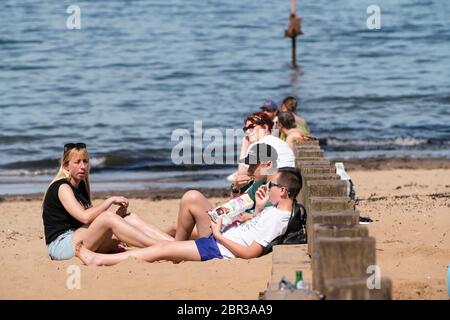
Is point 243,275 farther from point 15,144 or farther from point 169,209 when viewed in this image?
point 15,144

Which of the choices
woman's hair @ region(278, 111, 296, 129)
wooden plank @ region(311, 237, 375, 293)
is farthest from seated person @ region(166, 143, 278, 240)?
wooden plank @ region(311, 237, 375, 293)

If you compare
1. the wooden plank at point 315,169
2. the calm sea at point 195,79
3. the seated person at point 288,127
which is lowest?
the wooden plank at point 315,169

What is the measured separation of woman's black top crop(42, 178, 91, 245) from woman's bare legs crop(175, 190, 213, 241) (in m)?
0.83

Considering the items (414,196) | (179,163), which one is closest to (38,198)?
(179,163)

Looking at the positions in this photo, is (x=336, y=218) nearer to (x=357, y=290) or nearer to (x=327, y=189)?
(x=357, y=290)

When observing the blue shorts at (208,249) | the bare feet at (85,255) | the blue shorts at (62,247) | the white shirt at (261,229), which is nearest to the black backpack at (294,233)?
the white shirt at (261,229)

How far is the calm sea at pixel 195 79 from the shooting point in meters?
19.2

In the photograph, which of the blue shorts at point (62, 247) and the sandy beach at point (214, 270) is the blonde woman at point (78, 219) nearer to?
the blue shorts at point (62, 247)

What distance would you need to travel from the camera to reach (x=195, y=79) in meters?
29.4

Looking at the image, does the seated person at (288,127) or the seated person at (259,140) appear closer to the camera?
the seated person at (259,140)

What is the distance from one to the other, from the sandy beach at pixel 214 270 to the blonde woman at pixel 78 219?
0.19m

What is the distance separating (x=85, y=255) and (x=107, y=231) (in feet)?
0.94

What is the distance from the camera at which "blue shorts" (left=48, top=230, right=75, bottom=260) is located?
850cm

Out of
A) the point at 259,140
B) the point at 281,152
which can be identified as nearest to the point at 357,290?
the point at 281,152
